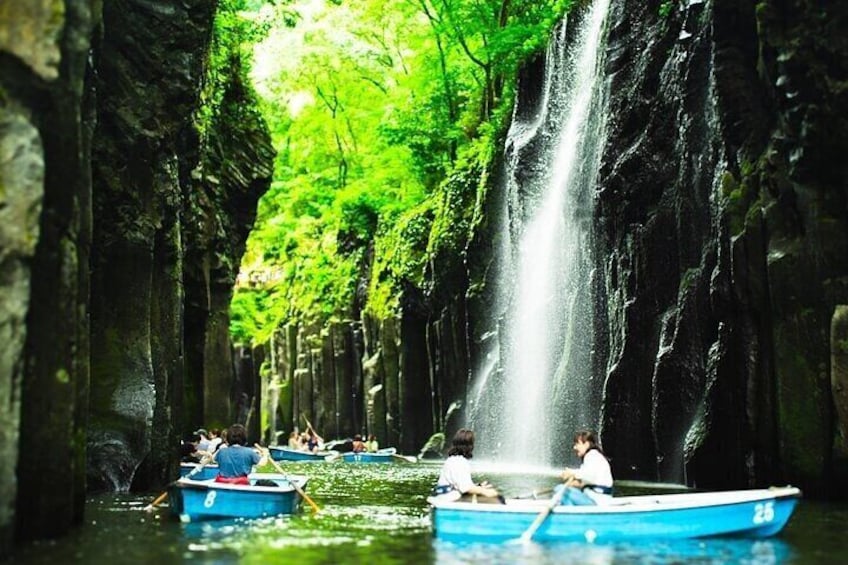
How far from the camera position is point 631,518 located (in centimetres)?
1308

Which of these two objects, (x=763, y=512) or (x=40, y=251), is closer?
(x=40, y=251)

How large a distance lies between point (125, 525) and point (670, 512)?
7.84m

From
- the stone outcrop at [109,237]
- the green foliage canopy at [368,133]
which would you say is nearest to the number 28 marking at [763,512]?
the stone outcrop at [109,237]

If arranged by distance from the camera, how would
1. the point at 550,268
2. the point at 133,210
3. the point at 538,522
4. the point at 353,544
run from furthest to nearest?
the point at 550,268, the point at 133,210, the point at 353,544, the point at 538,522

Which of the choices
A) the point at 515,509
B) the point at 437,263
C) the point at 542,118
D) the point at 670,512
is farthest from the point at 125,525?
the point at 437,263

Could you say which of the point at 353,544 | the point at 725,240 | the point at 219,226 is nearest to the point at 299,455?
the point at 219,226

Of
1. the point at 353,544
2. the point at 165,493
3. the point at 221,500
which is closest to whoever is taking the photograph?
the point at 353,544

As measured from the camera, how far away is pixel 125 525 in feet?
51.6

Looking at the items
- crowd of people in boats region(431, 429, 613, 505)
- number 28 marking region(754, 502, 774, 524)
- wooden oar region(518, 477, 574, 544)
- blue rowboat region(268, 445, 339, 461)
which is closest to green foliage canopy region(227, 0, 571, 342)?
blue rowboat region(268, 445, 339, 461)

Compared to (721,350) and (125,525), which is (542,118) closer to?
(721,350)

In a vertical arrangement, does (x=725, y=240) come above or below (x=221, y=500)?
above

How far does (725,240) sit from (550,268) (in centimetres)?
1306

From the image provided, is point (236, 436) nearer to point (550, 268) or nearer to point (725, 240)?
point (725, 240)

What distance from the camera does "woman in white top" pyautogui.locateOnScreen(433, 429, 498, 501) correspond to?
14.4 m
